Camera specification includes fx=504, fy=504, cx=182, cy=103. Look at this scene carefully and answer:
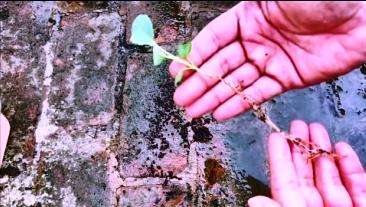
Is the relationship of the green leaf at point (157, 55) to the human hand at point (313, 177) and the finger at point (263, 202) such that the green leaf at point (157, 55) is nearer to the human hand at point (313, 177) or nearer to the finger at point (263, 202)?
the human hand at point (313, 177)

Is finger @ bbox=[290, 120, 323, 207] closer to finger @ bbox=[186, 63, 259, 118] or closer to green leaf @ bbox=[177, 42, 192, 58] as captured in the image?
finger @ bbox=[186, 63, 259, 118]

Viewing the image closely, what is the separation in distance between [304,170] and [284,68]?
46cm

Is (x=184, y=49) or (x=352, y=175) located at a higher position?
(x=184, y=49)

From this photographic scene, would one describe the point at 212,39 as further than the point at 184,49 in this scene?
Yes

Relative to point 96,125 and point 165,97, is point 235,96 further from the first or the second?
point 96,125

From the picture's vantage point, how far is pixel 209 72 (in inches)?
86.2

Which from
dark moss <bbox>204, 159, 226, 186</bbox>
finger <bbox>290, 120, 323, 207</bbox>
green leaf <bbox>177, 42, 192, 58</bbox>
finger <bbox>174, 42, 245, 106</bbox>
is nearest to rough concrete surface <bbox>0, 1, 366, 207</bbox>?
dark moss <bbox>204, 159, 226, 186</bbox>

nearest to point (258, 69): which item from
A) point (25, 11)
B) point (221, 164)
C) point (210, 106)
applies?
point (210, 106)

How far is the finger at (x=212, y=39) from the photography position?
220 cm

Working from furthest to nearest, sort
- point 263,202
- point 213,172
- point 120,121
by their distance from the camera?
point 120,121 < point 213,172 < point 263,202

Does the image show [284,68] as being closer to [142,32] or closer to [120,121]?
[142,32]

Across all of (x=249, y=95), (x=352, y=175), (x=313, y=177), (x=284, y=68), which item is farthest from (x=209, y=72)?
(x=352, y=175)

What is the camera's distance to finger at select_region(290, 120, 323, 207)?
6.98 feet

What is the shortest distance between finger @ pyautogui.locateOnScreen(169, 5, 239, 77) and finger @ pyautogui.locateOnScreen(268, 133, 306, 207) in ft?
1.56
